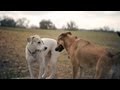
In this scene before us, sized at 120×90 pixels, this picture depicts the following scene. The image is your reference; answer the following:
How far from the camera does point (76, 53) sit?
17.9 ft

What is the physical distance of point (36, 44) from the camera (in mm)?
5289

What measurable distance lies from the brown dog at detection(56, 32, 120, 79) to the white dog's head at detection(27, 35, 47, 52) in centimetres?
26

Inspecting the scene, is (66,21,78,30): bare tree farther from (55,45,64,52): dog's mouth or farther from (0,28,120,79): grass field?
(55,45,64,52): dog's mouth

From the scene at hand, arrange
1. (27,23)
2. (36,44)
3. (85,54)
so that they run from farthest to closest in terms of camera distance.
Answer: (27,23), (85,54), (36,44)

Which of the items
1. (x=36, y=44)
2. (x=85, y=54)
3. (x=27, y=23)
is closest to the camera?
(x=36, y=44)

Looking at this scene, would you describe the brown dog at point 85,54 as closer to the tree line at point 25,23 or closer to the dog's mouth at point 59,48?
the dog's mouth at point 59,48

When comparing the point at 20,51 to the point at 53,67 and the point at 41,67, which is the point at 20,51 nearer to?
the point at 41,67

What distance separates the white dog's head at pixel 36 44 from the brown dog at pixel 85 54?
0.86 ft

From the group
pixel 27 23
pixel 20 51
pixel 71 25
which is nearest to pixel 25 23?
pixel 27 23

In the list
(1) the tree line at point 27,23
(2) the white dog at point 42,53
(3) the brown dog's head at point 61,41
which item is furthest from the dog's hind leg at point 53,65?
(1) the tree line at point 27,23

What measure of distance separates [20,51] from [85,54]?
911mm

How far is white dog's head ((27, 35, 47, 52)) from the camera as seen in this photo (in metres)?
5.28

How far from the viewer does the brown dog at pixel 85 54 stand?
5309 millimetres

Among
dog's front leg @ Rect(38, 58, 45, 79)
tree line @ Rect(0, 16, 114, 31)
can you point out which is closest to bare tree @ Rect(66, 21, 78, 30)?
tree line @ Rect(0, 16, 114, 31)
